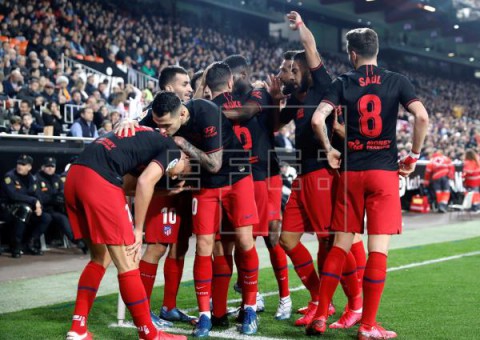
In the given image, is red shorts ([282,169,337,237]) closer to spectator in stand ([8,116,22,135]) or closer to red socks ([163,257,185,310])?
red socks ([163,257,185,310])

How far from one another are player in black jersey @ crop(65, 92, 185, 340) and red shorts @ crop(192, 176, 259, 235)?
0.67 m

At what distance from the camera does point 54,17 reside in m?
22.5

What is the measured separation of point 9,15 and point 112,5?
8015mm

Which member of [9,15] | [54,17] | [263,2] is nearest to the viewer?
[9,15]

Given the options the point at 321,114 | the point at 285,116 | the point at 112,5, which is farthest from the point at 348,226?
the point at 112,5

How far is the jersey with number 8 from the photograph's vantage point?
18.0 feet

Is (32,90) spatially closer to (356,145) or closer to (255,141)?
(255,141)

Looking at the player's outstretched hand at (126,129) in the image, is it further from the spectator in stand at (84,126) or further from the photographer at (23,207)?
the spectator in stand at (84,126)

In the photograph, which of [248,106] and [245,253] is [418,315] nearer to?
[245,253]

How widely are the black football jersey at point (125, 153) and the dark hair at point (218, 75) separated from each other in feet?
3.56

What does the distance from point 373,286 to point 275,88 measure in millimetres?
2026

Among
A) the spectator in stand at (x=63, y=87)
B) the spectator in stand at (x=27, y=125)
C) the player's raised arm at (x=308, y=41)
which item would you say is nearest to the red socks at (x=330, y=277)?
the player's raised arm at (x=308, y=41)

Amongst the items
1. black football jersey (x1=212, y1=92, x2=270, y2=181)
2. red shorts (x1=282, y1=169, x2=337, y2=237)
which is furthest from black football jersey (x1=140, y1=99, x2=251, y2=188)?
red shorts (x1=282, y1=169, x2=337, y2=237)

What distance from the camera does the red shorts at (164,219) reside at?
20.3ft
